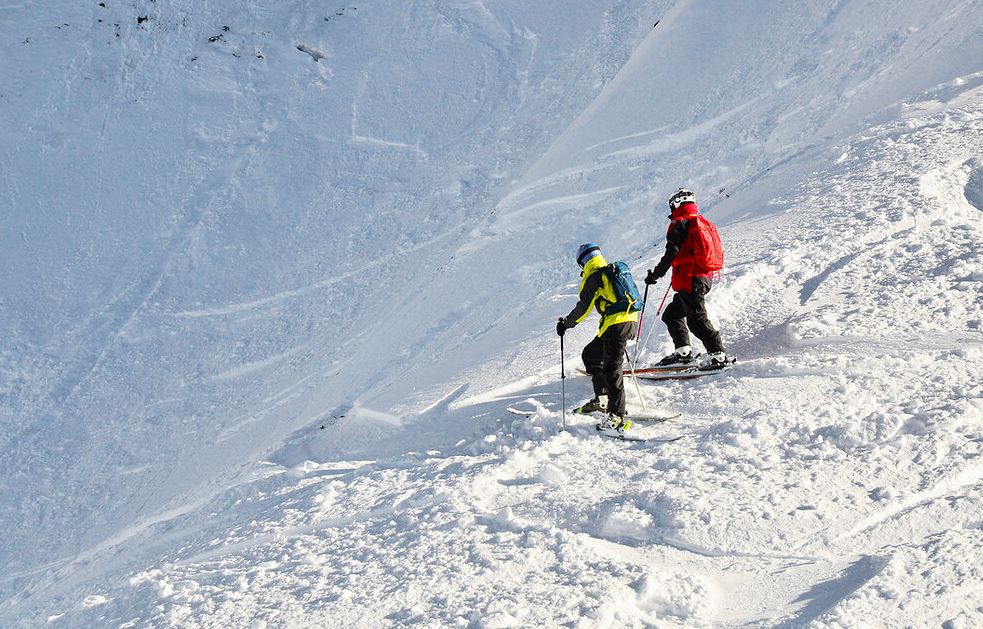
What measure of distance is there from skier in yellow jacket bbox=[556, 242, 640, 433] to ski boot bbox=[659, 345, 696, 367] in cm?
100

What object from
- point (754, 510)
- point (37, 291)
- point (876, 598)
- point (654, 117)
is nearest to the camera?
point (876, 598)

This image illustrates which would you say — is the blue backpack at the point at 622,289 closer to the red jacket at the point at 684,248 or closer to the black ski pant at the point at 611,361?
the black ski pant at the point at 611,361

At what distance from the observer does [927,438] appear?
18.2ft

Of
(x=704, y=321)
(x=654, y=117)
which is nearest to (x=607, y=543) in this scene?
(x=704, y=321)

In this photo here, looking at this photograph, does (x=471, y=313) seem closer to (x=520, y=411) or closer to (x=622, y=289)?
(x=520, y=411)

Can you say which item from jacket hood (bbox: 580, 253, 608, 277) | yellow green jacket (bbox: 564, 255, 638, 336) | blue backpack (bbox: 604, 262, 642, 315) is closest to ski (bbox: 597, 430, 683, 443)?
yellow green jacket (bbox: 564, 255, 638, 336)

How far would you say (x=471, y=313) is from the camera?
1085cm

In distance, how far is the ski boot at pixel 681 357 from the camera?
23.7 ft

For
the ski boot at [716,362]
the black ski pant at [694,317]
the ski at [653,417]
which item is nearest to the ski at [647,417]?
the ski at [653,417]

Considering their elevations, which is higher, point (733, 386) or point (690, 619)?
point (733, 386)

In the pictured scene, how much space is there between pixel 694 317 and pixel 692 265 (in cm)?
50

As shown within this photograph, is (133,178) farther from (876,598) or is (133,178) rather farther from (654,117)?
(876,598)

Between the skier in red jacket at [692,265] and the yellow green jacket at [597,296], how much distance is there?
2.32 ft

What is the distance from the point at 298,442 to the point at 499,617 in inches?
155
